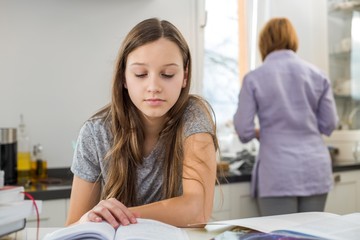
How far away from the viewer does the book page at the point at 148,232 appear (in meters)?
0.54

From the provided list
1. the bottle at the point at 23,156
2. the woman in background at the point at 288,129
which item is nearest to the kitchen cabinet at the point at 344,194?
the woman in background at the point at 288,129

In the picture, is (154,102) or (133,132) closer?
(154,102)

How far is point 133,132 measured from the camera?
3.32 ft

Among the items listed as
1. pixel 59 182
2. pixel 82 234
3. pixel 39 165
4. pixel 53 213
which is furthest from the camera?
pixel 39 165

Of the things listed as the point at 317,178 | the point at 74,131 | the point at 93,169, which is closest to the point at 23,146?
the point at 74,131

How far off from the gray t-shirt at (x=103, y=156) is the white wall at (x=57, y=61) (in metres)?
0.88

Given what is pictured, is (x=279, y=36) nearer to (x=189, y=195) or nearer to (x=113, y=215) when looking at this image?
(x=189, y=195)

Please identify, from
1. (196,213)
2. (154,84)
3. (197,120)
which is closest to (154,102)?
(154,84)

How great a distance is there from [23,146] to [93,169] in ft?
2.88

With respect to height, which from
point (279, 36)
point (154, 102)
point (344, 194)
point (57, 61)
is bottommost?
point (344, 194)

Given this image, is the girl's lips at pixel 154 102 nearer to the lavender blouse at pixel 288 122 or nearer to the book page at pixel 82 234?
the book page at pixel 82 234

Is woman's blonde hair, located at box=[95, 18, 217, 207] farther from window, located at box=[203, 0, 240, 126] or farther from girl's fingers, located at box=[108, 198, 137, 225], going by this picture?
window, located at box=[203, 0, 240, 126]

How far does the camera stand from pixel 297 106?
170cm

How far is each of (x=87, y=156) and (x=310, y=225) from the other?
0.56 meters
